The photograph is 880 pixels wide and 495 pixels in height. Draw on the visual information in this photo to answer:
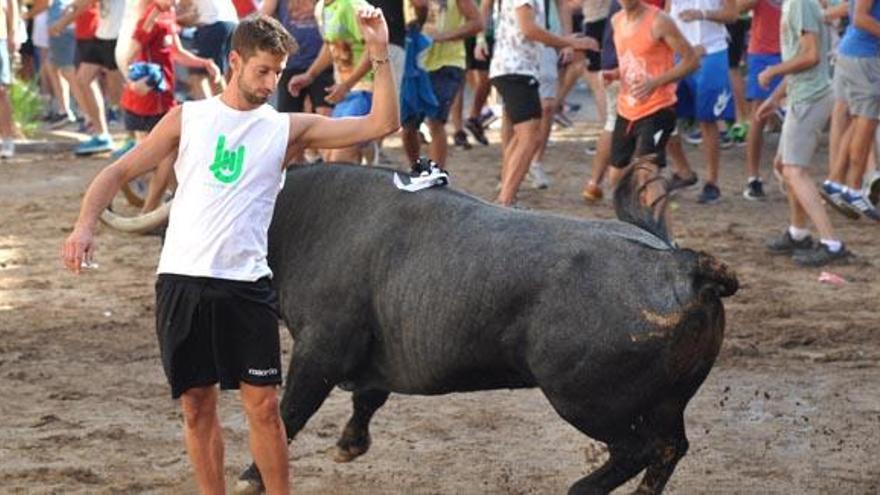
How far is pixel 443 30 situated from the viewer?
43.9 ft

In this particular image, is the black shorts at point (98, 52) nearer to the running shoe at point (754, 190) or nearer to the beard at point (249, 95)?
the running shoe at point (754, 190)

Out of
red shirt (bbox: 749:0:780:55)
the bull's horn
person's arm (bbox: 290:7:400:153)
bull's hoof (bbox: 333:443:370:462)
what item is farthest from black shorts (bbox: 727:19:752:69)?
person's arm (bbox: 290:7:400:153)

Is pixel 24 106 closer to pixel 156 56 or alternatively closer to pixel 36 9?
pixel 36 9

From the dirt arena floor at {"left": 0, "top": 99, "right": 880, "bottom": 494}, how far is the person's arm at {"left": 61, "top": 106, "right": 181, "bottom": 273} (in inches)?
55.0

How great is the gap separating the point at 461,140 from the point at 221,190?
1105 centimetres

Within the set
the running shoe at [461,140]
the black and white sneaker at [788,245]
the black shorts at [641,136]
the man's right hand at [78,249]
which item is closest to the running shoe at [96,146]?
the running shoe at [461,140]

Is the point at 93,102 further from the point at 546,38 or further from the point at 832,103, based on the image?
the point at 832,103

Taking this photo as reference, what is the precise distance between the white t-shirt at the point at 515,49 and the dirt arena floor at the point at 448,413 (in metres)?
2.18

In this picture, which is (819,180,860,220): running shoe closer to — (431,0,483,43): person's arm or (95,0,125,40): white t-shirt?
(431,0,483,43): person's arm

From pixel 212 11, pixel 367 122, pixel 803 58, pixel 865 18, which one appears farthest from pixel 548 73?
pixel 367 122

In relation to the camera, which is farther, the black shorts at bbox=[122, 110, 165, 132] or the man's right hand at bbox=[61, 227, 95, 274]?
the black shorts at bbox=[122, 110, 165, 132]

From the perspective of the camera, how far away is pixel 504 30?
12906 millimetres

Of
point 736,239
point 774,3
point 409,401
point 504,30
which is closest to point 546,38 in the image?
point 504,30

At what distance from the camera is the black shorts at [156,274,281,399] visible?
19.1ft
